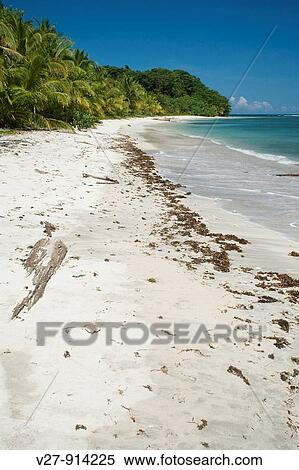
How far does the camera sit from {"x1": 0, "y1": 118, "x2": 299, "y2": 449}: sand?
255 cm

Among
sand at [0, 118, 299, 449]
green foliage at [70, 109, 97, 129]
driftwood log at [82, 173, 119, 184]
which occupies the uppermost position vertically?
Result: green foliage at [70, 109, 97, 129]

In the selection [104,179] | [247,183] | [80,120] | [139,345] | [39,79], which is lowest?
[139,345]

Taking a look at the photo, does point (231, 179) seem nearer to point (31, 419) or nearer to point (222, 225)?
point (222, 225)

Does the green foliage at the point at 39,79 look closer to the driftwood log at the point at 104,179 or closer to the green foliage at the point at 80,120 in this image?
the green foliage at the point at 80,120

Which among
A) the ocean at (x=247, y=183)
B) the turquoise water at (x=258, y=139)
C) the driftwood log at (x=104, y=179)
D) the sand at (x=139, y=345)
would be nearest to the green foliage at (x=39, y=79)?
the ocean at (x=247, y=183)

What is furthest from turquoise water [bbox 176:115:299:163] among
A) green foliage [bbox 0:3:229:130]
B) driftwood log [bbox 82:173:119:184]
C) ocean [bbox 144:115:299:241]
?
green foliage [bbox 0:3:229:130]

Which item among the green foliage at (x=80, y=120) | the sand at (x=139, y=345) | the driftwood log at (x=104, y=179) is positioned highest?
the green foliage at (x=80, y=120)

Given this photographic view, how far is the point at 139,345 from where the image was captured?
3.40 m

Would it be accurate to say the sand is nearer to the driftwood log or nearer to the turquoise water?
the turquoise water

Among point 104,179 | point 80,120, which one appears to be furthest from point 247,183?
point 80,120

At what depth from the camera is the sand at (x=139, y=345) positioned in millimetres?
2549

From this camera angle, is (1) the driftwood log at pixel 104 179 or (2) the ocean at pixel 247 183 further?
(1) the driftwood log at pixel 104 179

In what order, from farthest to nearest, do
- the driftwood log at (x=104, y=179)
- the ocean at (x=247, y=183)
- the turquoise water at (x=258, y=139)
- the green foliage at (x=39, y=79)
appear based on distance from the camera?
the turquoise water at (x=258, y=139)
the green foliage at (x=39, y=79)
the driftwood log at (x=104, y=179)
the ocean at (x=247, y=183)

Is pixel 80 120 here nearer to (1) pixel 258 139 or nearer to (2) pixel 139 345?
(1) pixel 258 139
